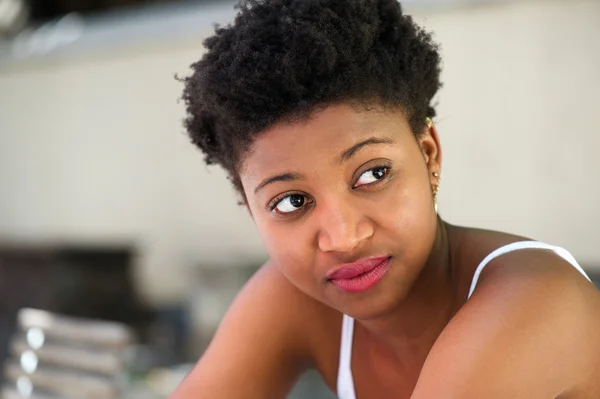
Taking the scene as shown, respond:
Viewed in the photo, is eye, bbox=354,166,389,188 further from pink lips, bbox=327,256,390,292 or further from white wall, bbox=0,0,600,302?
white wall, bbox=0,0,600,302

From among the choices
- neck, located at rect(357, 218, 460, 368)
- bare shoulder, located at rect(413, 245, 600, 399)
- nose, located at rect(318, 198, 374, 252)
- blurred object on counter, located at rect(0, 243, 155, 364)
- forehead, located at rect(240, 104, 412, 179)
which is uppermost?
blurred object on counter, located at rect(0, 243, 155, 364)

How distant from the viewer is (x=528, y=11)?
2305mm

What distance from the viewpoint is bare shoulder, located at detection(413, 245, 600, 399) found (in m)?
0.64

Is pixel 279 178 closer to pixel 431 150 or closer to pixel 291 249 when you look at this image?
pixel 291 249

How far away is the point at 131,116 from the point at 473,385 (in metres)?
2.98

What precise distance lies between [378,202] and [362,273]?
0.08 metres

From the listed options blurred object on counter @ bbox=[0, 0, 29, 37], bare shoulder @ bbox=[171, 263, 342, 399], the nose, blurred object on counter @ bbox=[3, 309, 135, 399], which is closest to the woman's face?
the nose

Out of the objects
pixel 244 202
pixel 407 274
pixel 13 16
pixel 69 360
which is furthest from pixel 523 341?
pixel 13 16

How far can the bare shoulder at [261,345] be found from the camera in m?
0.99

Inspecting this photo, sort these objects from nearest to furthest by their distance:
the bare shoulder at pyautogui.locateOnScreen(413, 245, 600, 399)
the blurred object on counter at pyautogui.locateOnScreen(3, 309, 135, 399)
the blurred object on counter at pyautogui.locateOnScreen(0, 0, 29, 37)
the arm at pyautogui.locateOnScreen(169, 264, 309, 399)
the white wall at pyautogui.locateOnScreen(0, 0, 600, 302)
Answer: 1. the bare shoulder at pyautogui.locateOnScreen(413, 245, 600, 399)
2. the arm at pyautogui.locateOnScreen(169, 264, 309, 399)
3. the blurred object on counter at pyautogui.locateOnScreen(3, 309, 135, 399)
4. the white wall at pyautogui.locateOnScreen(0, 0, 600, 302)
5. the blurred object on counter at pyautogui.locateOnScreen(0, 0, 29, 37)

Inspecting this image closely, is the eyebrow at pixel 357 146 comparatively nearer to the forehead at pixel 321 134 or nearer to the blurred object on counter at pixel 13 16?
the forehead at pixel 321 134

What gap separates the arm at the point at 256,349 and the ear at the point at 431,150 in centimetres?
29

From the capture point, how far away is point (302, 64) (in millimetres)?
708

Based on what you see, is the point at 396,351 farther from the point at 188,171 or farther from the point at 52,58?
the point at 52,58
